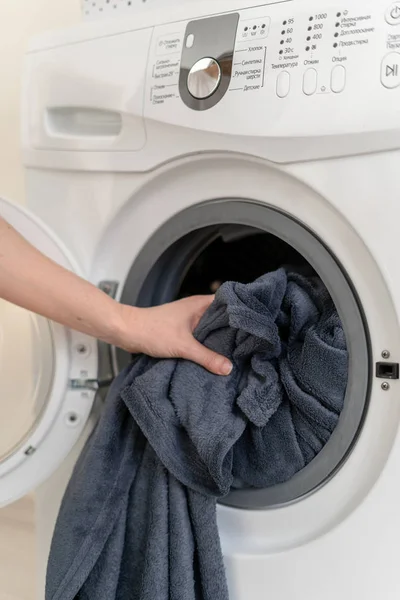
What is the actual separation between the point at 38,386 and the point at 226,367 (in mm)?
249

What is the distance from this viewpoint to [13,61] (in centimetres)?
112

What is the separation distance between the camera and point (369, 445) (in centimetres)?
61

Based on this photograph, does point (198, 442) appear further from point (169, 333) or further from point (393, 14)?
point (393, 14)

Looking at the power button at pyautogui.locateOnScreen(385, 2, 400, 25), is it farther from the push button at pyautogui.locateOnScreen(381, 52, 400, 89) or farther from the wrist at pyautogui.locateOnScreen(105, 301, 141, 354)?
the wrist at pyautogui.locateOnScreen(105, 301, 141, 354)

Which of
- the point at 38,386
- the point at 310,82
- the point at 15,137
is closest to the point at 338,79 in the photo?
the point at 310,82

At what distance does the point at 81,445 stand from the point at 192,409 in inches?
8.8

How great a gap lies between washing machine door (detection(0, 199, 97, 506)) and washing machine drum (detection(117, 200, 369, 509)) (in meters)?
0.08

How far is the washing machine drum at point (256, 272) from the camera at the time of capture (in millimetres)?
620

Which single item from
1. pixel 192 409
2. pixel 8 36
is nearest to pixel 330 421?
pixel 192 409

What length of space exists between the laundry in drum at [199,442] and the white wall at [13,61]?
24.0 inches

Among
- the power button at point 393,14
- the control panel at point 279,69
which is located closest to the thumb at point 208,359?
the control panel at point 279,69

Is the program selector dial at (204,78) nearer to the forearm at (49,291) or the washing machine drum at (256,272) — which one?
the washing machine drum at (256,272)

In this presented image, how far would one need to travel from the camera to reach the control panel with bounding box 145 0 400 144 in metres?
0.57

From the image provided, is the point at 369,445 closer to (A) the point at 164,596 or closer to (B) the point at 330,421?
(B) the point at 330,421
